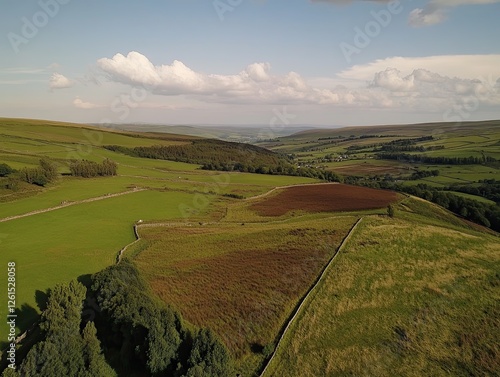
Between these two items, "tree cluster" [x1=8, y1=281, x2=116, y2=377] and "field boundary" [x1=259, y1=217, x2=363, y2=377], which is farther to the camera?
"field boundary" [x1=259, y1=217, x2=363, y2=377]

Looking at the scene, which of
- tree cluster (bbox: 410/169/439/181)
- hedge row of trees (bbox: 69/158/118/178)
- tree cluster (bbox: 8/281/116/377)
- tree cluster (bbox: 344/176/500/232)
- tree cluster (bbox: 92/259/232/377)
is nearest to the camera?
tree cluster (bbox: 8/281/116/377)

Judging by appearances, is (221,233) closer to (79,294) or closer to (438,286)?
(79,294)

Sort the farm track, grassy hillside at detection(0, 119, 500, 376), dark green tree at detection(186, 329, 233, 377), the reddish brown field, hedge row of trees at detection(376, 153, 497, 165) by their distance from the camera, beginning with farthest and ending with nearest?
hedge row of trees at detection(376, 153, 497, 165)
the reddish brown field
the farm track
grassy hillside at detection(0, 119, 500, 376)
dark green tree at detection(186, 329, 233, 377)

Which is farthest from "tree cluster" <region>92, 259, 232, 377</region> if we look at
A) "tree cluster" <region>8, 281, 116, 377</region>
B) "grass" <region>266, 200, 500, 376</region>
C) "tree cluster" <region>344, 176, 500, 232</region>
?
"tree cluster" <region>344, 176, 500, 232</region>

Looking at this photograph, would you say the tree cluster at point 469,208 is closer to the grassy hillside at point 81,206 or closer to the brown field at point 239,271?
the brown field at point 239,271

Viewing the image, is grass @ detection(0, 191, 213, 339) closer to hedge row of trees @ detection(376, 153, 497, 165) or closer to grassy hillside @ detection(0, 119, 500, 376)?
grassy hillside @ detection(0, 119, 500, 376)

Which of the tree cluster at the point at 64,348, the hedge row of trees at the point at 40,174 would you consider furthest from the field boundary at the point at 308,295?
the hedge row of trees at the point at 40,174

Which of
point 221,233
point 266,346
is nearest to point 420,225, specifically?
point 221,233
